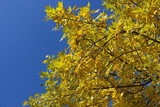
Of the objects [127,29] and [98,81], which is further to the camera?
[98,81]

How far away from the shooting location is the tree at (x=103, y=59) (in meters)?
2.56

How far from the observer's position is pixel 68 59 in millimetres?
2717

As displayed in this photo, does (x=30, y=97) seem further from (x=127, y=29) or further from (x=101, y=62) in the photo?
(x=127, y=29)

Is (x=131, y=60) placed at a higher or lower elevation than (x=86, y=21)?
lower

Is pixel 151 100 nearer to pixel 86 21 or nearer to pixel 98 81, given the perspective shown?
pixel 98 81

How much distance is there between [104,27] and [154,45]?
813mm

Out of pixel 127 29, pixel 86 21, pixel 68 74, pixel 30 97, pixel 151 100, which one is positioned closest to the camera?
pixel 127 29

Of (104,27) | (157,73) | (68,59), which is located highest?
(104,27)

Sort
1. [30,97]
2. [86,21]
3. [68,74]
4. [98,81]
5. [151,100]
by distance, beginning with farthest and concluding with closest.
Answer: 1. [30,97]
2. [151,100]
3. [98,81]
4. [86,21]
5. [68,74]

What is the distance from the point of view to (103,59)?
123 inches

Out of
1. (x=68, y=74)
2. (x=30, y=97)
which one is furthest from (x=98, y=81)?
(x=30, y=97)

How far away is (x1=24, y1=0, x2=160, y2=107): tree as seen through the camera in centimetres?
256

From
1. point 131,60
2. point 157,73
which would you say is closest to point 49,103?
point 131,60

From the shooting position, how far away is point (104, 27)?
288 centimetres
